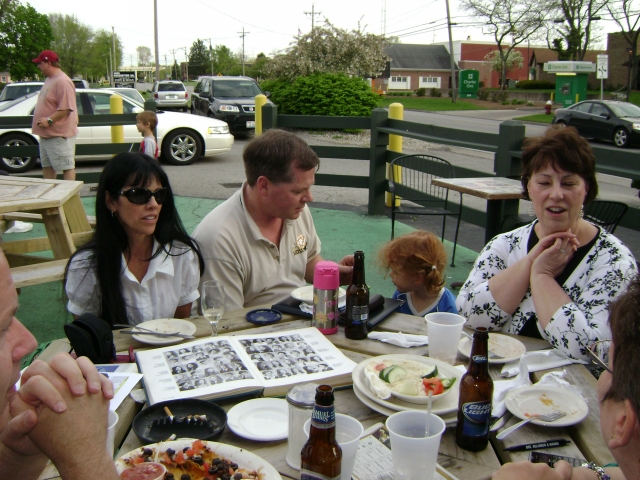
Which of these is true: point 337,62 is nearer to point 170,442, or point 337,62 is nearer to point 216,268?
point 216,268

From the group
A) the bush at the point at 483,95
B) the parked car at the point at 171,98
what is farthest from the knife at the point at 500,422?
the bush at the point at 483,95

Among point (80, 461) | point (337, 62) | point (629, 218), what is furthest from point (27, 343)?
point (337, 62)

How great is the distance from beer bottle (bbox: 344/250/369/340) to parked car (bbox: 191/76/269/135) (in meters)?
15.6

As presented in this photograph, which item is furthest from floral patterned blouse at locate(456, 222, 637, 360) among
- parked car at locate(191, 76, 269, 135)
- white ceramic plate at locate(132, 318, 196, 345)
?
parked car at locate(191, 76, 269, 135)

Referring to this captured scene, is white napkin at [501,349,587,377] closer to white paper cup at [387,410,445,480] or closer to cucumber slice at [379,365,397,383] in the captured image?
cucumber slice at [379,365,397,383]

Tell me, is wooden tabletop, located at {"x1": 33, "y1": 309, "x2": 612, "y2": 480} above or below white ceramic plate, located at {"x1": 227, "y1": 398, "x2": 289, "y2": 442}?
below

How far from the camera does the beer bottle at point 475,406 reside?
4.88 ft

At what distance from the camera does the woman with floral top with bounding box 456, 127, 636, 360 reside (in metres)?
2.24

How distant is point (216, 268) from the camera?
2.88 metres

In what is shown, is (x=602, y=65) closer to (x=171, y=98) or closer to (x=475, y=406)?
(x=171, y=98)

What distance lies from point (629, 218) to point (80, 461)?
436 cm

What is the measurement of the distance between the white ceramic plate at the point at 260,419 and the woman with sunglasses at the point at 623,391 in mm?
564

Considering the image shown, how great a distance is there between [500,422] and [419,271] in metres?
1.64

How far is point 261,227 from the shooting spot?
10.0 feet
